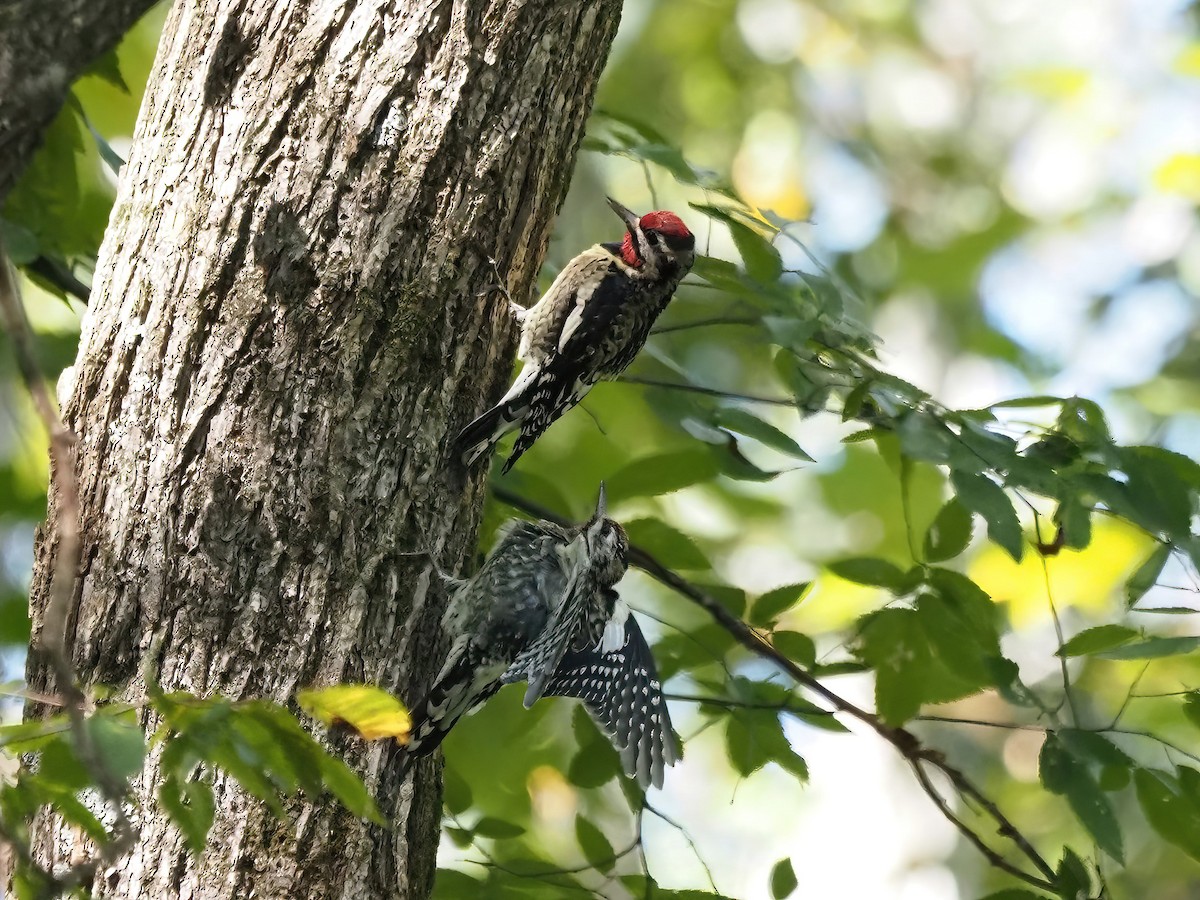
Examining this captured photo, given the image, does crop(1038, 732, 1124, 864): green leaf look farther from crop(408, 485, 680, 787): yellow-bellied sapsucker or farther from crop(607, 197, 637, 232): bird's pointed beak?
crop(607, 197, 637, 232): bird's pointed beak

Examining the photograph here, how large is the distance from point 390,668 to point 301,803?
29cm

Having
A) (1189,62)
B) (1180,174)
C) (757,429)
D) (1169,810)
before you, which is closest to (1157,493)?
(1169,810)

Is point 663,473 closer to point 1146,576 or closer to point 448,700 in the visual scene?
point 448,700

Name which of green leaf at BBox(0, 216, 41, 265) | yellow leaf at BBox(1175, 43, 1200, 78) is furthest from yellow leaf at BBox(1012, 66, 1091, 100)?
green leaf at BBox(0, 216, 41, 265)

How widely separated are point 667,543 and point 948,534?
70 cm

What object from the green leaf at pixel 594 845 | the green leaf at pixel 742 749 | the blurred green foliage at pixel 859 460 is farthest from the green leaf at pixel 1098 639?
the green leaf at pixel 594 845

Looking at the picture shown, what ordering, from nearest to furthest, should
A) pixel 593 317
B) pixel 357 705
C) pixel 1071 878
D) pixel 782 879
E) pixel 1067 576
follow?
pixel 357 705 < pixel 1071 878 < pixel 782 879 < pixel 593 317 < pixel 1067 576

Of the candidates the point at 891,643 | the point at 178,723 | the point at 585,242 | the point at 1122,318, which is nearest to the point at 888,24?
the point at 1122,318

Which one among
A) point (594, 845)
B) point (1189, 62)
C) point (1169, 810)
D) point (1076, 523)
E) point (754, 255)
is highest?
point (1189, 62)

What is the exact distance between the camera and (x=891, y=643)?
9.14ft

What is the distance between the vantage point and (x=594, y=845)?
9.50 feet

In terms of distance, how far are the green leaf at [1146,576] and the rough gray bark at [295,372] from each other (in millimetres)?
1371

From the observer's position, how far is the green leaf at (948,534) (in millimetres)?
2768

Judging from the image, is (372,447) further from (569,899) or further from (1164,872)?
(1164,872)
